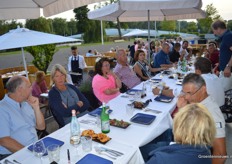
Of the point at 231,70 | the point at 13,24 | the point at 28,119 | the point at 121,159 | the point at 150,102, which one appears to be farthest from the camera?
the point at 13,24

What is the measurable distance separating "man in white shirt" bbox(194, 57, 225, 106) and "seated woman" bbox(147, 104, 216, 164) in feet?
5.01

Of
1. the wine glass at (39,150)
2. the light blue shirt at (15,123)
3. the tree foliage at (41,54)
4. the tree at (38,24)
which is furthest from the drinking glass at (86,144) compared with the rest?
the tree at (38,24)

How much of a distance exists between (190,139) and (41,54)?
319 inches

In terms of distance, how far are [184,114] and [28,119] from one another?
1.86 meters

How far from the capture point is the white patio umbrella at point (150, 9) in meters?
3.93

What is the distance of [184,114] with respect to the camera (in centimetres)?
146

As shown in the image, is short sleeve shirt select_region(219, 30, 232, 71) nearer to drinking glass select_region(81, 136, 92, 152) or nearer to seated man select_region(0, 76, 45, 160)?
drinking glass select_region(81, 136, 92, 152)

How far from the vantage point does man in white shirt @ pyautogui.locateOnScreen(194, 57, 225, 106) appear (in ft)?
9.29

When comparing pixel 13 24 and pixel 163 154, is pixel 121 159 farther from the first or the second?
pixel 13 24

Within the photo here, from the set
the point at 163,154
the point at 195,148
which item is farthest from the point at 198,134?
the point at 163,154

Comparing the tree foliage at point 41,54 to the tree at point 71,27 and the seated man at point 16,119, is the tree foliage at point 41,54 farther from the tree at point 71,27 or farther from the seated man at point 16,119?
the tree at point 71,27

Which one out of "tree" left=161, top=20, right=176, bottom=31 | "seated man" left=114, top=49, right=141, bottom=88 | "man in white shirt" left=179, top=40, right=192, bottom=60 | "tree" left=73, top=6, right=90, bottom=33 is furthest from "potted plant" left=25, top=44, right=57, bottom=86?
"tree" left=73, top=6, right=90, bottom=33

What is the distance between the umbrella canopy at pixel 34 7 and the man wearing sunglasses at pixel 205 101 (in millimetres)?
1859

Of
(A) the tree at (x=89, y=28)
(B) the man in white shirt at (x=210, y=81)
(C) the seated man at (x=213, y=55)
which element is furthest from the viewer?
(A) the tree at (x=89, y=28)
